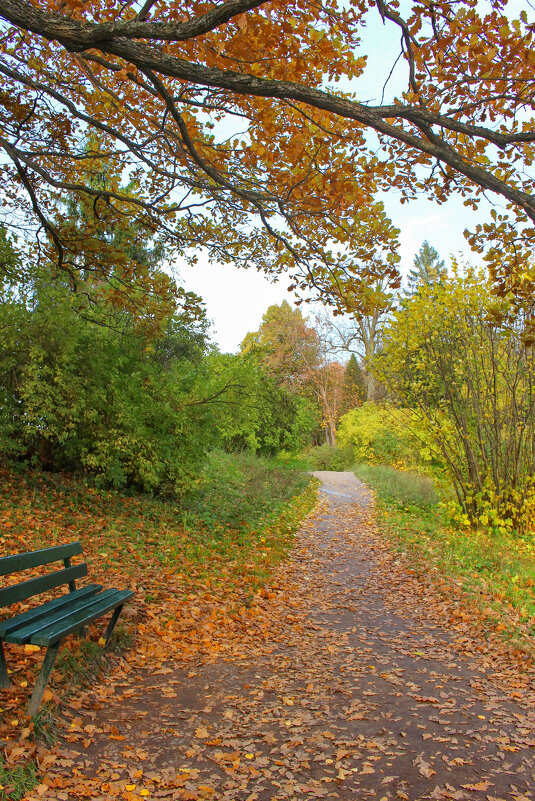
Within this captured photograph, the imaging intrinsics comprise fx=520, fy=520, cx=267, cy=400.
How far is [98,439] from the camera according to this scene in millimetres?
8461

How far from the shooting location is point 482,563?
24.0 ft

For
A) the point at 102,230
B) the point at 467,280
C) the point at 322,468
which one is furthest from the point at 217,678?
the point at 322,468

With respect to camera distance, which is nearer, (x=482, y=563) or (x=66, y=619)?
(x=66, y=619)

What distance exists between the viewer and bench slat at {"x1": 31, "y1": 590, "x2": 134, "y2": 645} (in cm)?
307

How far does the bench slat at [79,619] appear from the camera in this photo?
307cm

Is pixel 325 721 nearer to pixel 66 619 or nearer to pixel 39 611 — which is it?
pixel 66 619

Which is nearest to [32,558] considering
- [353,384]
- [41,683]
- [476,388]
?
[41,683]

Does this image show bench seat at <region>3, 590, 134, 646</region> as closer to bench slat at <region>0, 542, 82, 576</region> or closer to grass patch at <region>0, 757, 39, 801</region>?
bench slat at <region>0, 542, 82, 576</region>

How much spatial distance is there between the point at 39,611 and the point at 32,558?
1.20 ft

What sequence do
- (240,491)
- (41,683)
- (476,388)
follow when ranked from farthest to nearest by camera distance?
(240,491), (476,388), (41,683)

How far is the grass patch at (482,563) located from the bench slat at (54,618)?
382 cm

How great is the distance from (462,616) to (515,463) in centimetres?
414

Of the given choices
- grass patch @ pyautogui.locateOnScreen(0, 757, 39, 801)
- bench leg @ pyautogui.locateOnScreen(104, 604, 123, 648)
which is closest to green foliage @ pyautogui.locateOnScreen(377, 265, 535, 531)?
bench leg @ pyautogui.locateOnScreen(104, 604, 123, 648)

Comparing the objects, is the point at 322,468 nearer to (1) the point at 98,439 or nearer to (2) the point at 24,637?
(1) the point at 98,439
